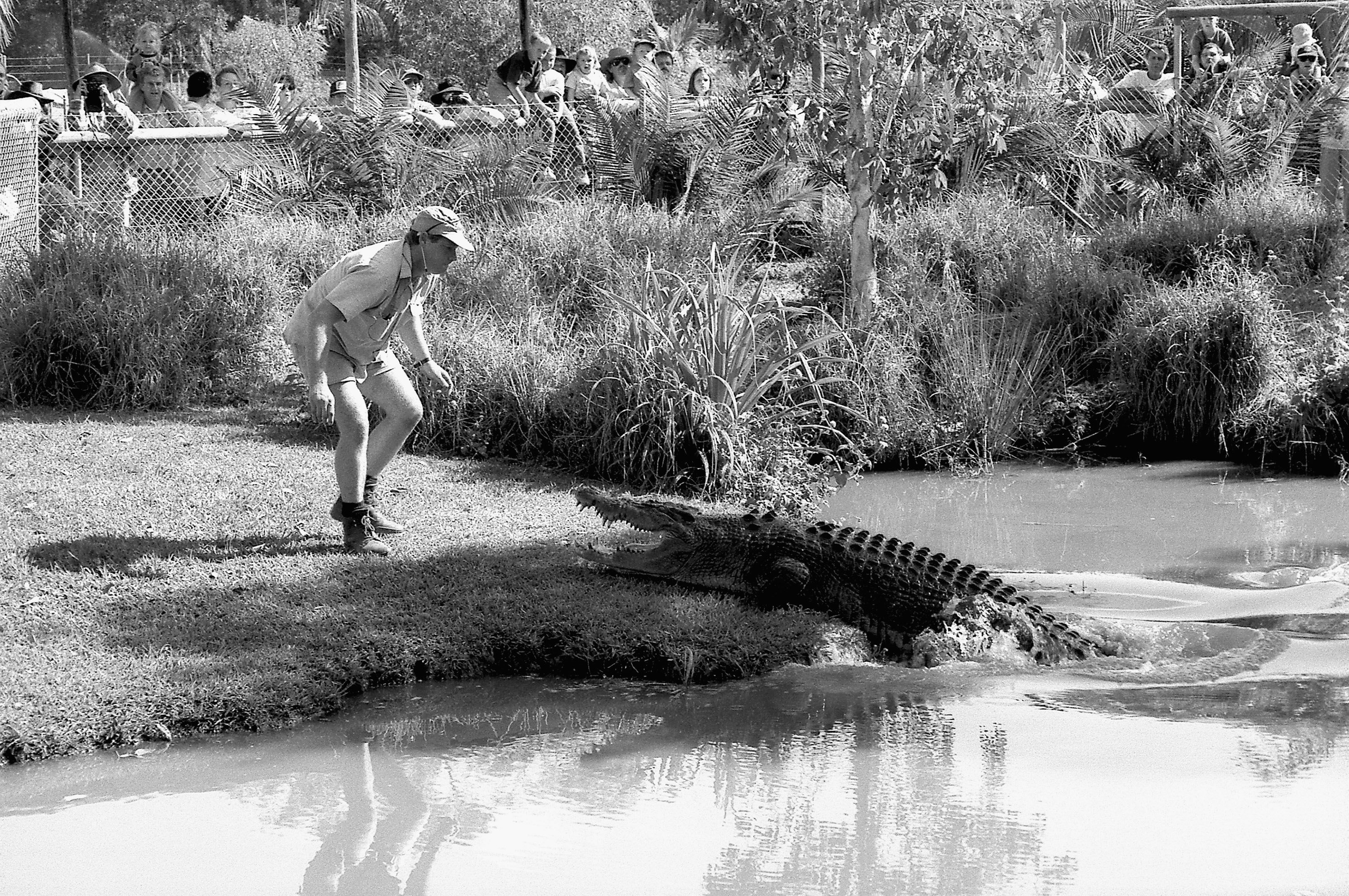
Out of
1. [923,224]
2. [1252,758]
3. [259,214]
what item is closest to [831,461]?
[923,224]

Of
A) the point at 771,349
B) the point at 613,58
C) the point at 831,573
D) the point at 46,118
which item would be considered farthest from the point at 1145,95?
the point at 46,118

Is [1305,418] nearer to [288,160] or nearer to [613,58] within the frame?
[288,160]

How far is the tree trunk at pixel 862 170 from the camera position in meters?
8.16

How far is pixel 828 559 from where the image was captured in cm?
583

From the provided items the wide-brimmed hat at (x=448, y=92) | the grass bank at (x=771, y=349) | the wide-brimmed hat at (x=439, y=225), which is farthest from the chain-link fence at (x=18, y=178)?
the wide-brimmed hat at (x=448, y=92)

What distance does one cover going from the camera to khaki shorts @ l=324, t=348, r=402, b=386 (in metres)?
5.54

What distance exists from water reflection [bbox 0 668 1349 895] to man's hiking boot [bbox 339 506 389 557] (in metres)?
1.07

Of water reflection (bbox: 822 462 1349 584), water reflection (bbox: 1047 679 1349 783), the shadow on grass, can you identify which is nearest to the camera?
water reflection (bbox: 1047 679 1349 783)

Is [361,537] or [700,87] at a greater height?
[700,87]

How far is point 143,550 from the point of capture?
5816 millimetres

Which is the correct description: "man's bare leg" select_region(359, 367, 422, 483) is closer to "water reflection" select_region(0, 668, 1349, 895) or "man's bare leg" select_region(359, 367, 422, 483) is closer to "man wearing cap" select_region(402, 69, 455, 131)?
Result: "water reflection" select_region(0, 668, 1349, 895)

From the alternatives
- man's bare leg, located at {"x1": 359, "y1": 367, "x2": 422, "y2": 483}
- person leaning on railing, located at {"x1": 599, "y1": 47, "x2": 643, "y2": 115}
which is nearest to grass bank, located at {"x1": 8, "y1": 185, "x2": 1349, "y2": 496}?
man's bare leg, located at {"x1": 359, "y1": 367, "x2": 422, "y2": 483}

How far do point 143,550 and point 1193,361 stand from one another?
5886mm

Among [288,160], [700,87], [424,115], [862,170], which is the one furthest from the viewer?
[700,87]
